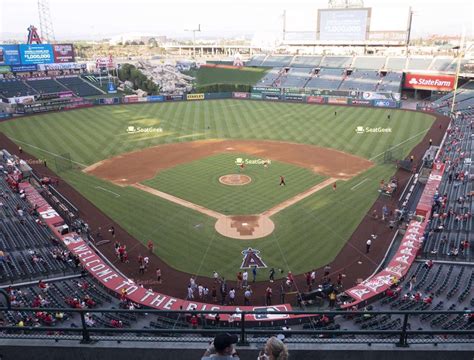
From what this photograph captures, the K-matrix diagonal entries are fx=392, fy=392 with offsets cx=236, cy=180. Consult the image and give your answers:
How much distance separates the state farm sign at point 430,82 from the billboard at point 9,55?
258 feet

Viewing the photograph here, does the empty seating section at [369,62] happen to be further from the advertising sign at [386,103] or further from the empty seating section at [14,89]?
the empty seating section at [14,89]

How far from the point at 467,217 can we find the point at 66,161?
3724 centimetres

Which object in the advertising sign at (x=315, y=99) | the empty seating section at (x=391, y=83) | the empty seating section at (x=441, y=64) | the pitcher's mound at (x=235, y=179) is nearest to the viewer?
the pitcher's mound at (x=235, y=179)

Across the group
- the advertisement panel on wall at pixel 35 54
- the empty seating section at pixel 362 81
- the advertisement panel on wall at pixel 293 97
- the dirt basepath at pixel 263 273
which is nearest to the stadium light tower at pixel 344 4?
the empty seating section at pixel 362 81

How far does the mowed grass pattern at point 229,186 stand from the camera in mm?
31156

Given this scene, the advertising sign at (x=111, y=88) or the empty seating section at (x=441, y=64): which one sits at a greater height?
the empty seating section at (x=441, y=64)

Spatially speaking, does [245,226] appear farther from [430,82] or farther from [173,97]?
[430,82]

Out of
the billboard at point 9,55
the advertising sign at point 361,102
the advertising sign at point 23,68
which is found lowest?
the advertising sign at point 361,102

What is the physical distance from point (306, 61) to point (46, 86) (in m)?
59.6

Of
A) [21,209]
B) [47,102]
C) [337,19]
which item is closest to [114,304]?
[21,209]

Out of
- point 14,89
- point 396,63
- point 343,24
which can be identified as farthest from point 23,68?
point 396,63

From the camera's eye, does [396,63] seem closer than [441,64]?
No

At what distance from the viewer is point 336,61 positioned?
9344 centimetres

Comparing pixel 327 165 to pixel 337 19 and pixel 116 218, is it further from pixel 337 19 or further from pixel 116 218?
pixel 337 19
